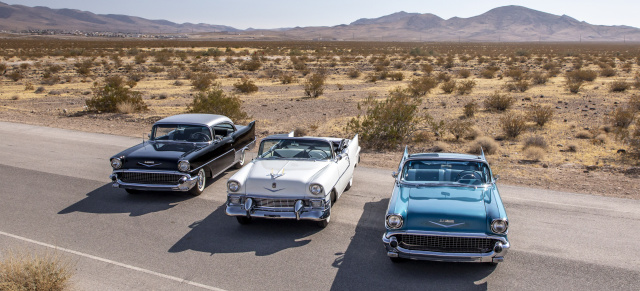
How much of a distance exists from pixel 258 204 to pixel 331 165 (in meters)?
1.53

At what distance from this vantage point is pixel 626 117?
1727cm

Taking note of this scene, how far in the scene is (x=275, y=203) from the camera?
783 cm

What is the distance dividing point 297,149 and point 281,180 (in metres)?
1.54

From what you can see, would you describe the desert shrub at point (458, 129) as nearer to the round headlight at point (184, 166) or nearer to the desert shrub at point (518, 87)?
the round headlight at point (184, 166)

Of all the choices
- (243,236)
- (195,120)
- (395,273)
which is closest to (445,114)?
(195,120)

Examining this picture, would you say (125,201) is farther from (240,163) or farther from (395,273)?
(395,273)

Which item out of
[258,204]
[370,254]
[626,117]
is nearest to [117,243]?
[258,204]

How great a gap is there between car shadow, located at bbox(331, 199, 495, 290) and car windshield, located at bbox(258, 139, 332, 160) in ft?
7.20

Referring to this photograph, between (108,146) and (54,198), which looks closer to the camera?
(54,198)

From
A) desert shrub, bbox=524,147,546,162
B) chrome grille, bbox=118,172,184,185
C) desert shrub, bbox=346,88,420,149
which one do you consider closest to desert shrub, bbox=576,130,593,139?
desert shrub, bbox=524,147,546,162

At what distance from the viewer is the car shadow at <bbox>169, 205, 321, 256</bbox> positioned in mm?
7301

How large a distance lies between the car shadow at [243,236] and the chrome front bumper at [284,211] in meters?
0.35

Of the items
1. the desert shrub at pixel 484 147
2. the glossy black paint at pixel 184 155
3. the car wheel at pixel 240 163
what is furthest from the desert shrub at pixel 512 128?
the glossy black paint at pixel 184 155

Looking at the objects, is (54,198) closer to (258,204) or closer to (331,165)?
(258,204)
